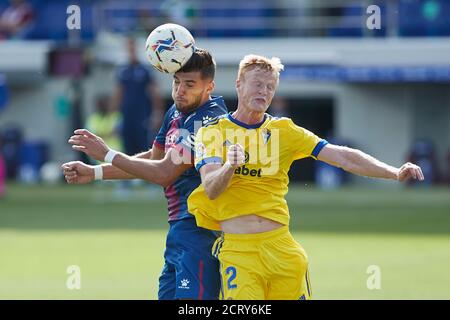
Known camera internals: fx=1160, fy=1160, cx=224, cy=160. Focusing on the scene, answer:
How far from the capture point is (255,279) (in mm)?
7406

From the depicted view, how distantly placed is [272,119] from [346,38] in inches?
839

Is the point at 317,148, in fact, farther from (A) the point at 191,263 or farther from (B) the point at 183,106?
(A) the point at 191,263

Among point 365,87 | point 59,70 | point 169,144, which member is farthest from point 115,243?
point 365,87

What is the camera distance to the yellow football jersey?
24.7ft

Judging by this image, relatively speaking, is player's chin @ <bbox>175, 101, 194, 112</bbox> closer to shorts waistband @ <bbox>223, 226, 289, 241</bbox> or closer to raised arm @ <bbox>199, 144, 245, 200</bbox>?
raised arm @ <bbox>199, 144, 245, 200</bbox>

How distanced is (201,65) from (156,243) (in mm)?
7774

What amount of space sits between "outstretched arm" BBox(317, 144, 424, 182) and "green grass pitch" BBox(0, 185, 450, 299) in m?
3.74

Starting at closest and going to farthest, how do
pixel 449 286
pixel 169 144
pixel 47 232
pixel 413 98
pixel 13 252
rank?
pixel 169 144, pixel 449 286, pixel 13 252, pixel 47 232, pixel 413 98

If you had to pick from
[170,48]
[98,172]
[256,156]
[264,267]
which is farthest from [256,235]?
[170,48]

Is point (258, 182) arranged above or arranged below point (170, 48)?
below

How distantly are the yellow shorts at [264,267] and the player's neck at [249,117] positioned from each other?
2.38 feet

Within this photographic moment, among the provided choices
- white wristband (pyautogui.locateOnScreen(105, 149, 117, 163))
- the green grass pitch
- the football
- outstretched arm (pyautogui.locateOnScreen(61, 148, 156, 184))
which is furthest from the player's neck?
the green grass pitch

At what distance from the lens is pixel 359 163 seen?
7539 millimetres

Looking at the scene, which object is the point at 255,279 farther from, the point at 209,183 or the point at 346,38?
the point at 346,38
